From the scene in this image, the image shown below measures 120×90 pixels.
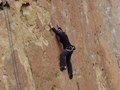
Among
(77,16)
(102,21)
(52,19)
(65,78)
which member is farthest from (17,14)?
(102,21)

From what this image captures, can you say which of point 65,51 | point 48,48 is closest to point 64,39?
point 65,51

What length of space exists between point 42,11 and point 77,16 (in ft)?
6.65

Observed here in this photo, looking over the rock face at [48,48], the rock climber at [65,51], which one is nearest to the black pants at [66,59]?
the rock climber at [65,51]

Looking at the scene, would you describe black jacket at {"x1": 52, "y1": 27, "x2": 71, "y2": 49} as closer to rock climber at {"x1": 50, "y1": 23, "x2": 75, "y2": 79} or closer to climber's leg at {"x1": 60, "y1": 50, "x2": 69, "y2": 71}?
rock climber at {"x1": 50, "y1": 23, "x2": 75, "y2": 79}

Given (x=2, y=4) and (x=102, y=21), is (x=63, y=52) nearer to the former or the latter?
(x=2, y=4)

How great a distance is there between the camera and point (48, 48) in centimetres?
863

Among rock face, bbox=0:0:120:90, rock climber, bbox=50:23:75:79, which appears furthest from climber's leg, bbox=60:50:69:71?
rock face, bbox=0:0:120:90

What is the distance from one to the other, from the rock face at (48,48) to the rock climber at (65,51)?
0.43 feet

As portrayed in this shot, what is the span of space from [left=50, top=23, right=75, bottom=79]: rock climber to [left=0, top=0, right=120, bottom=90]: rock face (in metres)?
0.13

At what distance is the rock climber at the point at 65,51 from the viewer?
8766 millimetres

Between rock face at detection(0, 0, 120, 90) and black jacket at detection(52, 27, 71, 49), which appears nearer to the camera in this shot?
rock face at detection(0, 0, 120, 90)

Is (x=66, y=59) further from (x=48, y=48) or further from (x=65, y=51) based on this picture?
(x=48, y=48)

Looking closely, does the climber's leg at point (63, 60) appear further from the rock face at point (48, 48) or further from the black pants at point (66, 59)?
the rock face at point (48, 48)

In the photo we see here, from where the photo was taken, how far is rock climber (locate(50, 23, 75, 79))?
8.77m
